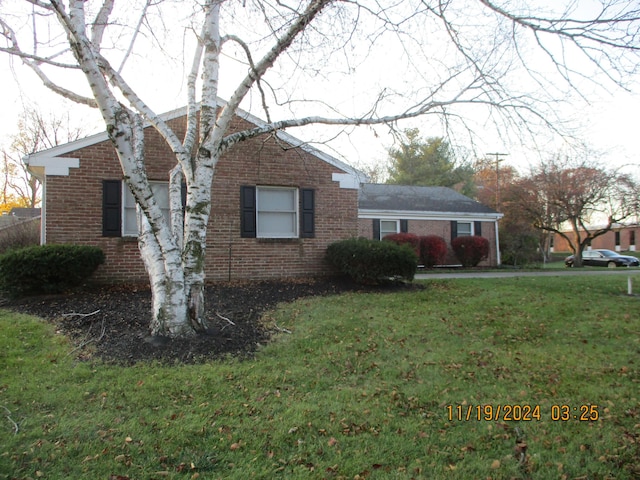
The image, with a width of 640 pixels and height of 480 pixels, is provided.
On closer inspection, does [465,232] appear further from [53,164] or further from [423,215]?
[53,164]

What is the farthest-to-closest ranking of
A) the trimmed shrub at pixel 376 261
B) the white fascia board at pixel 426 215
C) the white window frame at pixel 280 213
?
the white fascia board at pixel 426 215 → the white window frame at pixel 280 213 → the trimmed shrub at pixel 376 261

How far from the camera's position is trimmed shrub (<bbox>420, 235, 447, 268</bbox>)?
1903 centimetres

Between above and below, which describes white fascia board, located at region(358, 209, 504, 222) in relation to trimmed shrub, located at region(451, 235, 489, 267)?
above

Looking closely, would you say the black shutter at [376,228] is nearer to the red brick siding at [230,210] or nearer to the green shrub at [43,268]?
the red brick siding at [230,210]

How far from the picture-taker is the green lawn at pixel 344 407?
Result: 3.09 meters

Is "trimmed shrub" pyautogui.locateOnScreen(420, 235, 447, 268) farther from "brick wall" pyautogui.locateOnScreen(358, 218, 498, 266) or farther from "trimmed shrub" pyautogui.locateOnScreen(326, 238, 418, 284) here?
"trimmed shrub" pyautogui.locateOnScreen(326, 238, 418, 284)

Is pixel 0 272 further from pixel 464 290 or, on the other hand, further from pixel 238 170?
pixel 464 290

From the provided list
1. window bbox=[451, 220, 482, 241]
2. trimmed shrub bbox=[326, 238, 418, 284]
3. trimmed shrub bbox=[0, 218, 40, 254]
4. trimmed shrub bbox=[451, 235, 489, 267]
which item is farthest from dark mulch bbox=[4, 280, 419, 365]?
window bbox=[451, 220, 482, 241]

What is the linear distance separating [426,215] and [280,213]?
11.0 metres

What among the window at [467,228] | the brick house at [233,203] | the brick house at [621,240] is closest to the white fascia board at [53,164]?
the brick house at [233,203]

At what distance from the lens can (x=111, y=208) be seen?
9703 millimetres

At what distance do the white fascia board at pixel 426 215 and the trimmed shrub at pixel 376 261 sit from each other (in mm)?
9126

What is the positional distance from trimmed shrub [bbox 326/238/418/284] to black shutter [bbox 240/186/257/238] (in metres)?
2.39
